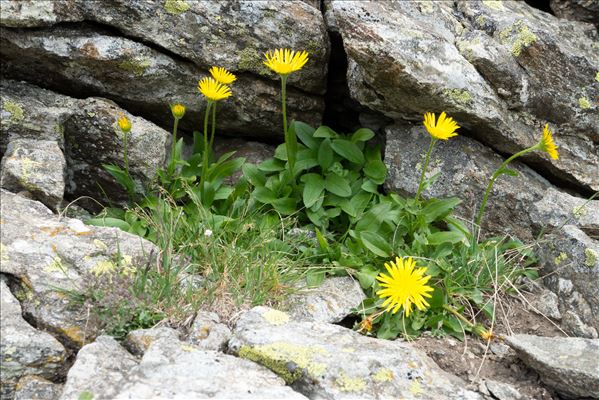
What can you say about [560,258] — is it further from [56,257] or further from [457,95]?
[56,257]

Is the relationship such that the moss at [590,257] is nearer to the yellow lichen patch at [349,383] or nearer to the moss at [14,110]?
the yellow lichen patch at [349,383]

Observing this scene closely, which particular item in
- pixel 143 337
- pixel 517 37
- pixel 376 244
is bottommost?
pixel 376 244

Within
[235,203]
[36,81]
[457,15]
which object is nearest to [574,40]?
[457,15]

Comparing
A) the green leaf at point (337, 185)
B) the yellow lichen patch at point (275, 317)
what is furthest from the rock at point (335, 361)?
the green leaf at point (337, 185)

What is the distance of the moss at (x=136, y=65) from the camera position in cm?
485

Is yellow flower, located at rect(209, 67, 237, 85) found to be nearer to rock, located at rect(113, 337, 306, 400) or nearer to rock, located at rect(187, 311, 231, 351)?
rock, located at rect(187, 311, 231, 351)

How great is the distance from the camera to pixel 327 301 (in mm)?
4113

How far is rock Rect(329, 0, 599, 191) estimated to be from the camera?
15.3 feet

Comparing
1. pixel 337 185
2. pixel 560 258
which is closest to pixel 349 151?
pixel 337 185

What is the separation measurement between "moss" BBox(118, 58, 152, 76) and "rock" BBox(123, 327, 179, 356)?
2.21m

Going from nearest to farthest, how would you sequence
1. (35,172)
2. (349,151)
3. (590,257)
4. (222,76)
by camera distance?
(35,172) → (590,257) → (222,76) → (349,151)

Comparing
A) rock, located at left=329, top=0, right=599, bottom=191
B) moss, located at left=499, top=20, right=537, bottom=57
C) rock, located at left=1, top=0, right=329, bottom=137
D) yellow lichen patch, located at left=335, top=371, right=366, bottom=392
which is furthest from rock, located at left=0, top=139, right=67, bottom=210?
moss, located at left=499, top=20, right=537, bottom=57

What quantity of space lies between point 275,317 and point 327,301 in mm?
684

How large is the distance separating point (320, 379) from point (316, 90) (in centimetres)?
270
